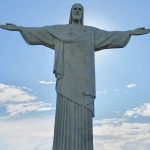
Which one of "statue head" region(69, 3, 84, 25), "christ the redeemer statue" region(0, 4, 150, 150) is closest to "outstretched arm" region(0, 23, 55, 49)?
"christ the redeemer statue" region(0, 4, 150, 150)

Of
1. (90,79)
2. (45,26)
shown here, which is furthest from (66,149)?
(45,26)

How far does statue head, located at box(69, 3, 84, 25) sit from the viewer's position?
1599 cm

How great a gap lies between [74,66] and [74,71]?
0.21 metres

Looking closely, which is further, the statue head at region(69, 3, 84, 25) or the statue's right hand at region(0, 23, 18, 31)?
the statue head at region(69, 3, 84, 25)

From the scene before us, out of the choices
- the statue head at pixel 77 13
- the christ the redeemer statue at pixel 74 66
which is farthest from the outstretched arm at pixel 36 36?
the statue head at pixel 77 13

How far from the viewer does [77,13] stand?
16.0 metres

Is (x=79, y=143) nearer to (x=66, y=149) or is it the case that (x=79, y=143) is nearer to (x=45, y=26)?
(x=66, y=149)

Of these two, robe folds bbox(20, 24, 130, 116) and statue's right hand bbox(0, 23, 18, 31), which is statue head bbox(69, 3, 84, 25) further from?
statue's right hand bbox(0, 23, 18, 31)

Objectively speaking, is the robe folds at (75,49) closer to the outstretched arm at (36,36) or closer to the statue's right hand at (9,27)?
the outstretched arm at (36,36)

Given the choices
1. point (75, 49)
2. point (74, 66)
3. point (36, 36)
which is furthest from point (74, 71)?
point (36, 36)

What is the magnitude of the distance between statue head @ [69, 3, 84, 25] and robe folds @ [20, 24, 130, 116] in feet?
0.96

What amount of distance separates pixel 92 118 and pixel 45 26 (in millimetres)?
4053

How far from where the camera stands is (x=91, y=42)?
1569 cm

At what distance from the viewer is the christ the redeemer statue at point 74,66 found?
1407 cm
